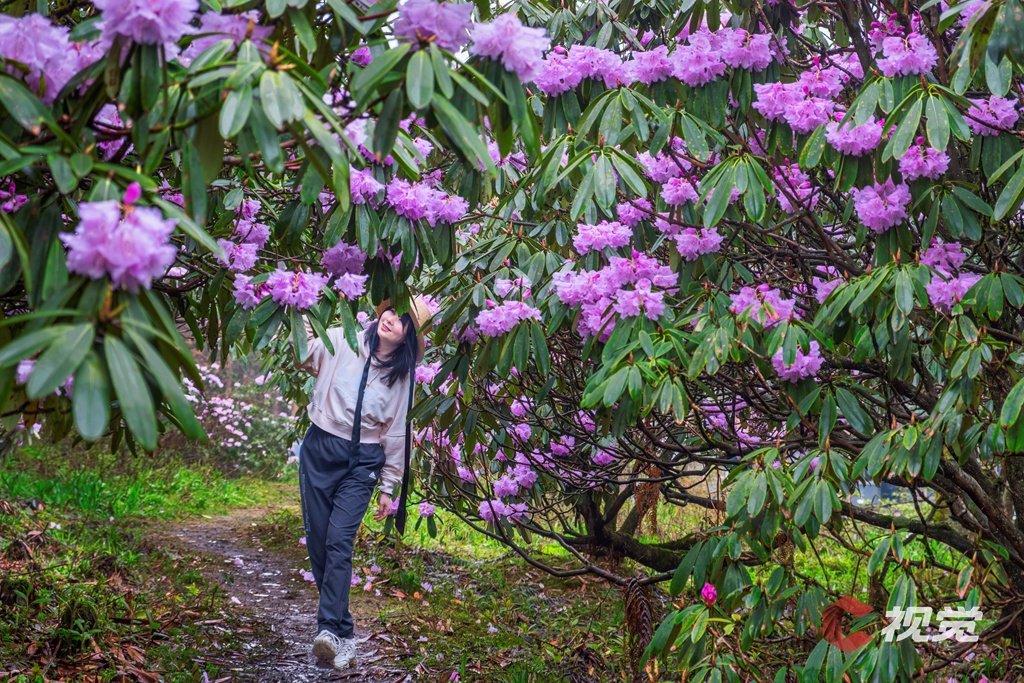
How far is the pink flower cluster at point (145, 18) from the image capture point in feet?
4.25

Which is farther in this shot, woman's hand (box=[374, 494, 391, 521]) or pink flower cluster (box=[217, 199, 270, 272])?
woman's hand (box=[374, 494, 391, 521])

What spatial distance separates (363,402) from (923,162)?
2.40 meters

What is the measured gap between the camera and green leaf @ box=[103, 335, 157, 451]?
1.11m

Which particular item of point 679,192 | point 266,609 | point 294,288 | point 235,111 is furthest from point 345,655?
point 235,111

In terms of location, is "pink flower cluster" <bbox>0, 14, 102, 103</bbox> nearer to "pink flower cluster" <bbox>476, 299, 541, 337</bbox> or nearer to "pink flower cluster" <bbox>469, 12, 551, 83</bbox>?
"pink flower cluster" <bbox>469, 12, 551, 83</bbox>

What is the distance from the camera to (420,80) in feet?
4.69

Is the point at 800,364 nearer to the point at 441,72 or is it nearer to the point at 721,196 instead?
the point at 721,196

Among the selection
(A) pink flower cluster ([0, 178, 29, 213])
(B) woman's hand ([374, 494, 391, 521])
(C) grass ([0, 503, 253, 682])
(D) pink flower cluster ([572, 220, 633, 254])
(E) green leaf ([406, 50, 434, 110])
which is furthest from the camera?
(B) woman's hand ([374, 494, 391, 521])

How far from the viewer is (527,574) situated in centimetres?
597

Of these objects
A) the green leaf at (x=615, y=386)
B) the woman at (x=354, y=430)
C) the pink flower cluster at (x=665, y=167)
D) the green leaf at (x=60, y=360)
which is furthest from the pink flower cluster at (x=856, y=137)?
the woman at (x=354, y=430)

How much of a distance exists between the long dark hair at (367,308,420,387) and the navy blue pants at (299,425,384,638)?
32cm

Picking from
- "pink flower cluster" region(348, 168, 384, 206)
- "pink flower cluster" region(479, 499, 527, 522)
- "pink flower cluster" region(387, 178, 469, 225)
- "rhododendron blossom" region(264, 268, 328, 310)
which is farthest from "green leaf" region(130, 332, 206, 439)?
"pink flower cluster" region(479, 499, 527, 522)

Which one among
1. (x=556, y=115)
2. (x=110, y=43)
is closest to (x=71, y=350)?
(x=110, y=43)

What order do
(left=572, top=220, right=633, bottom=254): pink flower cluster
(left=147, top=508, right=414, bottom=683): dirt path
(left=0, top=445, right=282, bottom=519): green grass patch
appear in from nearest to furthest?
(left=572, top=220, right=633, bottom=254): pink flower cluster, (left=147, top=508, right=414, bottom=683): dirt path, (left=0, top=445, right=282, bottom=519): green grass patch
